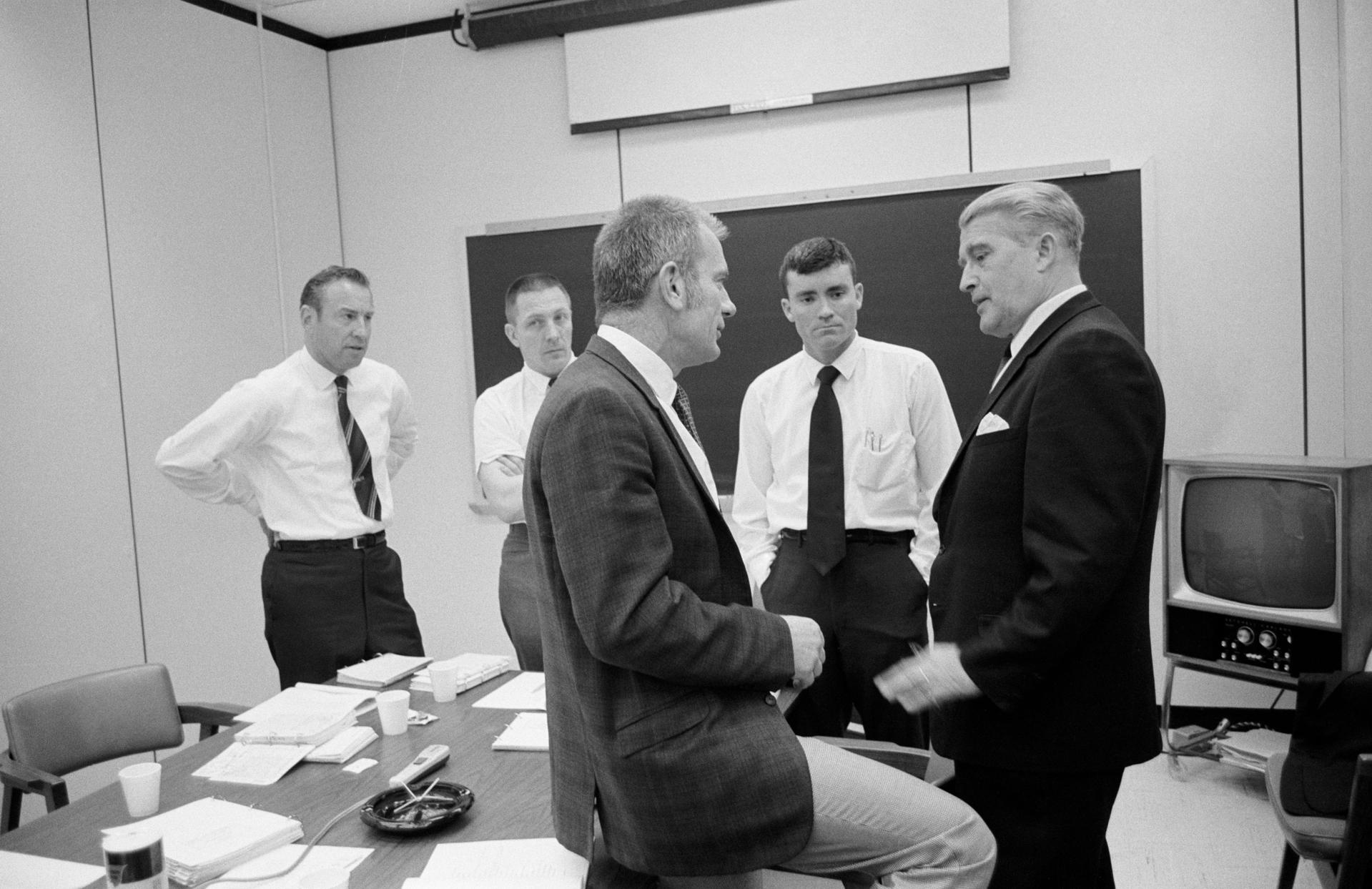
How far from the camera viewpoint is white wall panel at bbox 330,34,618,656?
4.39m

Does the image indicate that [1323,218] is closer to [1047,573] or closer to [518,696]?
[1047,573]

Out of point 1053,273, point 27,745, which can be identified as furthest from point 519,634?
point 1053,273

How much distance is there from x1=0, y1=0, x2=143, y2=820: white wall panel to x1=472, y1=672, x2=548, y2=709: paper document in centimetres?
191

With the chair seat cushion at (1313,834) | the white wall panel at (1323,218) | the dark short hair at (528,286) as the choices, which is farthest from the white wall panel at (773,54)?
the chair seat cushion at (1313,834)

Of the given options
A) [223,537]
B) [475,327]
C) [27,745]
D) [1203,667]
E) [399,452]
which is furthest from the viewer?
[475,327]

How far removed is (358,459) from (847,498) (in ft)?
5.15

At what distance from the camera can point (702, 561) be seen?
52.9 inches

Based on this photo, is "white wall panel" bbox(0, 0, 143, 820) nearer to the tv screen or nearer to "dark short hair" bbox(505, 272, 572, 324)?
"dark short hair" bbox(505, 272, 572, 324)

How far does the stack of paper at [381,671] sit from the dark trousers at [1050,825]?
1.46m

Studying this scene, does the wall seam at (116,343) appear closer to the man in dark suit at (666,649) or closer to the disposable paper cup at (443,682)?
the disposable paper cup at (443,682)

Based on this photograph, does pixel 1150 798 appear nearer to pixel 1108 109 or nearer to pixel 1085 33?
pixel 1108 109

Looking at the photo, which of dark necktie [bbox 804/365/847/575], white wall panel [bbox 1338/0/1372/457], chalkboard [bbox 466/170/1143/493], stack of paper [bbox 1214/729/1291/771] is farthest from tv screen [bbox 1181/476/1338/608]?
dark necktie [bbox 804/365/847/575]

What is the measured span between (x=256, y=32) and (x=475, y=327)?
1.64 meters

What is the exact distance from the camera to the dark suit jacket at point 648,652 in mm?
1216
